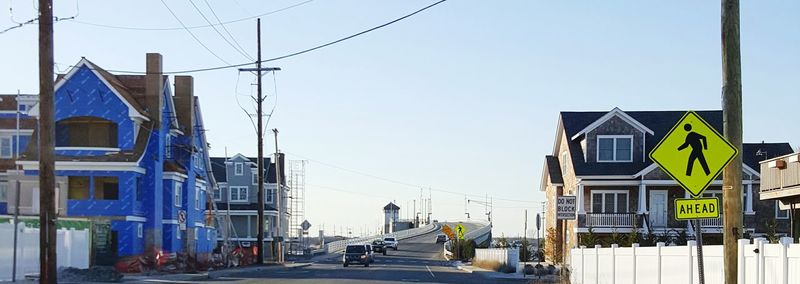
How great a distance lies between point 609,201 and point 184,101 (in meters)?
25.8

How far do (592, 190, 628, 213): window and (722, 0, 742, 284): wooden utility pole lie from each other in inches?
1585

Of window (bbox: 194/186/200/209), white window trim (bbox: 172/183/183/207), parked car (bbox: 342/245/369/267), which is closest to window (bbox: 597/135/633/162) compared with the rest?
parked car (bbox: 342/245/369/267)

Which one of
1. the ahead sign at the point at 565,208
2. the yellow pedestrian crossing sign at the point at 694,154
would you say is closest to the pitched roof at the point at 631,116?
the ahead sign at the point at 565,208

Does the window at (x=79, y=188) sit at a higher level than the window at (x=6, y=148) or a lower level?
lower

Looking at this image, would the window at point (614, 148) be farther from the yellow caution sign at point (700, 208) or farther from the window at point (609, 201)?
the yellow caution sign at point (700, 208)

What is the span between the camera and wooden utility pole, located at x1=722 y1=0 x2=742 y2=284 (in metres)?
13.1

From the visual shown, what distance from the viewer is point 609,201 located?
53.2 m

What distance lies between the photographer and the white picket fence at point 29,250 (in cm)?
3145

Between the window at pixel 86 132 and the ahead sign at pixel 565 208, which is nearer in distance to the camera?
the ahead sign at pixel 565 208

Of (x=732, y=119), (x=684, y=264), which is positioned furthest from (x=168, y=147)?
(x=732, y=119)

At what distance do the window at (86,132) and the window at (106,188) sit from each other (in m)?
1.75

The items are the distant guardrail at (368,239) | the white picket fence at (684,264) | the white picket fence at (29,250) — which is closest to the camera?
the white picket fence at (684,264)

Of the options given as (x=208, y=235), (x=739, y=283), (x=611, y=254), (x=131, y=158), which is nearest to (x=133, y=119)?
(x=131, y=158)

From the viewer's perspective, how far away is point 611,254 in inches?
963
